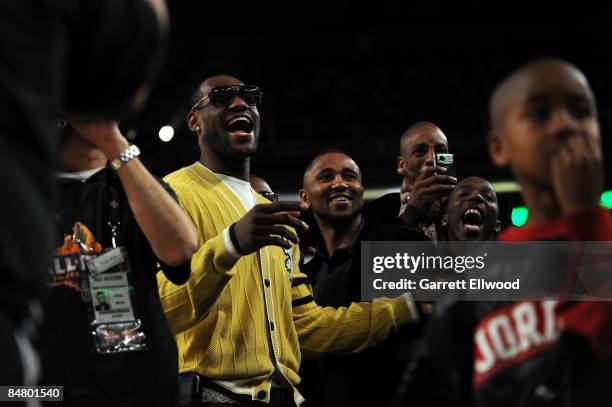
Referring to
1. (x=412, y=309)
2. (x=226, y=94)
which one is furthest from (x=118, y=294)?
(x=412, y=309)

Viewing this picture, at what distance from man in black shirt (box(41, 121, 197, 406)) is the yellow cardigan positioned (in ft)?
1.33

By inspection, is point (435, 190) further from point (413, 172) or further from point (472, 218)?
point (413, 172)

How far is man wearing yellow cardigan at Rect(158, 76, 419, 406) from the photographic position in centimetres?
300

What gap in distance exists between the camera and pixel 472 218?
3.93 meters

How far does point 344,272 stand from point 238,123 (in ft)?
2.65

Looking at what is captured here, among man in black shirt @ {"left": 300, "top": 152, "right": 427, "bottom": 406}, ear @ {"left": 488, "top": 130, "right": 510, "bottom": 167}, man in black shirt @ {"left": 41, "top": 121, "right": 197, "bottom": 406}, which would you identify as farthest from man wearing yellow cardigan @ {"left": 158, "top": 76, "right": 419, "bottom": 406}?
ear @ {"left": 488, "top": 130, "right": 510, "bottom": 167}

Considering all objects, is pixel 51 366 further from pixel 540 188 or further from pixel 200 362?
pixel 540 188

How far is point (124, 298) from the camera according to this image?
2559mm

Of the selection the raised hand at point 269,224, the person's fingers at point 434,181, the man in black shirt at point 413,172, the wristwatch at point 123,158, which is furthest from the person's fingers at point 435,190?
the wristwatch at point 123,158

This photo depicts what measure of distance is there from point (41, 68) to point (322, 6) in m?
16.1

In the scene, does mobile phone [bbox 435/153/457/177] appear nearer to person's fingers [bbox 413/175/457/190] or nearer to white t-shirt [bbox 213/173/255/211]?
person's fingers [bbox 413/175/457/190]

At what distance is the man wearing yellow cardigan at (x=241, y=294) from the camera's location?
9.84 feet

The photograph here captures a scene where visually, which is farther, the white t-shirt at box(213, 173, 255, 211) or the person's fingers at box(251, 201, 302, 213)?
the white t-shirt at box(213, 173, 255, 211)

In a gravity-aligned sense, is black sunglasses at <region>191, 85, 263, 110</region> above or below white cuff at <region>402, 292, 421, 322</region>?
above
